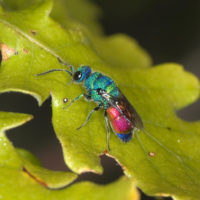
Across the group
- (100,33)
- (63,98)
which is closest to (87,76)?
(63,98)

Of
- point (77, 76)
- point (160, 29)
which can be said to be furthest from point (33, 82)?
point (160, 29)

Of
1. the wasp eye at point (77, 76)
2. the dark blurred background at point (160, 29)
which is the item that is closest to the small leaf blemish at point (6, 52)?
the wasp eye at point (77, 76)

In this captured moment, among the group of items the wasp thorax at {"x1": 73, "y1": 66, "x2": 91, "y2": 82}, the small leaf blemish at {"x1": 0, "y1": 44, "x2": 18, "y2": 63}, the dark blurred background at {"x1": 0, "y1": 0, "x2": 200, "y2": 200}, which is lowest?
the dark blurred background at {"x1": 0, "y1": 0, "x2": 200, "y2": 200}

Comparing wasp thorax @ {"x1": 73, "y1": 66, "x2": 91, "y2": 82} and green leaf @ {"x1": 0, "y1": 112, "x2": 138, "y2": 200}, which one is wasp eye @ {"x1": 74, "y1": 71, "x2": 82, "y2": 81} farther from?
green leaf @ {"x1": 0, "y1": 112, "x2": 138, "y2": 200}

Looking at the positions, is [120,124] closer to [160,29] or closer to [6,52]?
[6,52]

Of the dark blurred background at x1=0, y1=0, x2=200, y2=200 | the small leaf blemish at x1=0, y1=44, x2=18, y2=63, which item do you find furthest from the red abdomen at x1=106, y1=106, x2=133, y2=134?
the dark blurred background at x1=0, y1=0, x2=200, y2=200

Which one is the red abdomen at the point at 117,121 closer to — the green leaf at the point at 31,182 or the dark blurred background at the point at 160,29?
the green leaf at the point at 31,182

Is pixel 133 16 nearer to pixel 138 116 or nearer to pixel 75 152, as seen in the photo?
pixel 138 116
